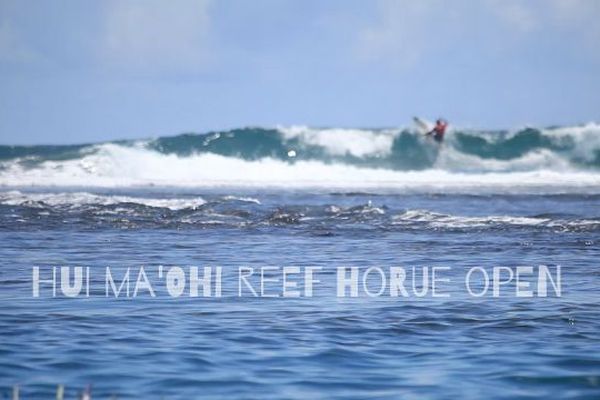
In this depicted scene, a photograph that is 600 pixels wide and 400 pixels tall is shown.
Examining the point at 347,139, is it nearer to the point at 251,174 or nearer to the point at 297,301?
the point at 251,174

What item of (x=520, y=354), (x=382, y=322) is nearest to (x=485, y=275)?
(x=382, y=322)

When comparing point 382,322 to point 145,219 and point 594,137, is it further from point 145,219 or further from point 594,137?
point 594,137

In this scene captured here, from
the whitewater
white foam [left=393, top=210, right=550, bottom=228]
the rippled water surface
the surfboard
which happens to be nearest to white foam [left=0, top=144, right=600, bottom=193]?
the whitewater

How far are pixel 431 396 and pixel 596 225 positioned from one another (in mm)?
12830

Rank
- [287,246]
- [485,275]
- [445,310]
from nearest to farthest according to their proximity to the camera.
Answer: [445,310]
[485,275]
[287,246]

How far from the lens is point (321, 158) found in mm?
53500

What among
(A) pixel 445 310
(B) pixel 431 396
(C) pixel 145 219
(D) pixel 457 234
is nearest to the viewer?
(B) pixel 431 396

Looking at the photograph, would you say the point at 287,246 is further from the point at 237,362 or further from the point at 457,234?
the point at 237,362

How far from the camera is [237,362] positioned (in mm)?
7496

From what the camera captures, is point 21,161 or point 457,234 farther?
point 21,161

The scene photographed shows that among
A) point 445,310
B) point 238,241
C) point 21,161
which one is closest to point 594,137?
point 21,161

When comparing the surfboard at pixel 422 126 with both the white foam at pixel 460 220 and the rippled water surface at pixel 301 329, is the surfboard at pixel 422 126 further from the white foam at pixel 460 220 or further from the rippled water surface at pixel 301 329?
the rippled water surface at pixel 301 329

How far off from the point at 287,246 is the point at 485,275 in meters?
4.18

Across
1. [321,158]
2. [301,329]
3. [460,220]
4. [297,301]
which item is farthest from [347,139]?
[301,329]
